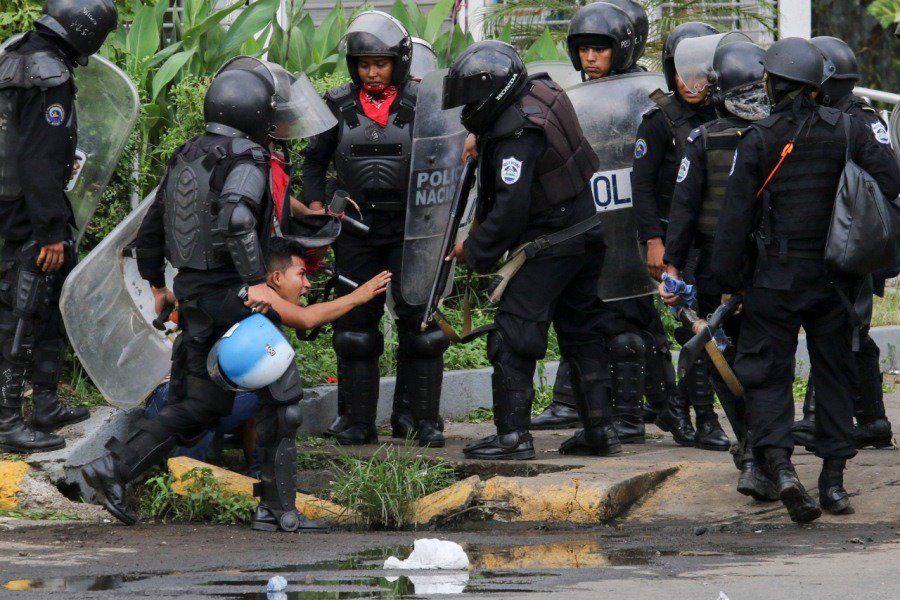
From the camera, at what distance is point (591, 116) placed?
24.2ft

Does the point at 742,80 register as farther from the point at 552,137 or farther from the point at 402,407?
the point at 402,407

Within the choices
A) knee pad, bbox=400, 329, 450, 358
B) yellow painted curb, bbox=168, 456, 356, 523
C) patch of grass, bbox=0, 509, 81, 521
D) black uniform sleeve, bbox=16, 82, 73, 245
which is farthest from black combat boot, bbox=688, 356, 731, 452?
black uniform sleeve, bbox=16, 82, 73, 245

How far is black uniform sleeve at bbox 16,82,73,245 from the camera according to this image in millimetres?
6480

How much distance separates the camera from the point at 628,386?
295 inches

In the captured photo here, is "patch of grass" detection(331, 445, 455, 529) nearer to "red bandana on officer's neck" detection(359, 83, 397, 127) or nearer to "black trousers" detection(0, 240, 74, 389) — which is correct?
"black trousers" detection(0, 240, 74, 389)

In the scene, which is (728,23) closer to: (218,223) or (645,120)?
(645,120)

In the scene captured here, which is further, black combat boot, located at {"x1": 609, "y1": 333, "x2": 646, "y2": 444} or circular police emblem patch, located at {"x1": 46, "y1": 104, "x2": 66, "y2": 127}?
black combat boot, located at {"x1": 609, "y1": 333, "x2": 646, "y2": 444}

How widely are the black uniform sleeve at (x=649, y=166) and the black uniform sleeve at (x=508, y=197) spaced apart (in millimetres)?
661

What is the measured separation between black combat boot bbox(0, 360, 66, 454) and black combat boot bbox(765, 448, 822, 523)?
129 inches

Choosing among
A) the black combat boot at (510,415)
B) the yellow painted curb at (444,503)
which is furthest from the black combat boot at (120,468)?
the black combat boot at (510,415)

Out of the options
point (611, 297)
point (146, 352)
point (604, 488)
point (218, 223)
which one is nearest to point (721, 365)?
point (604, 488)

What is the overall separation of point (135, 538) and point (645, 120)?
3216 mm

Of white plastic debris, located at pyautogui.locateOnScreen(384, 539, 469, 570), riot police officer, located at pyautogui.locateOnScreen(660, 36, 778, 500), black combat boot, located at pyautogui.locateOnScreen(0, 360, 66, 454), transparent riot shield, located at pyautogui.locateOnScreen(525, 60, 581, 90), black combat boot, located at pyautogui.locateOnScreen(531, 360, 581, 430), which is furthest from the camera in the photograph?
transparent riot shield, located at pyautogui.locateOnScreen(525, 60, 581, 90)

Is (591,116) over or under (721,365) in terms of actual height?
over
